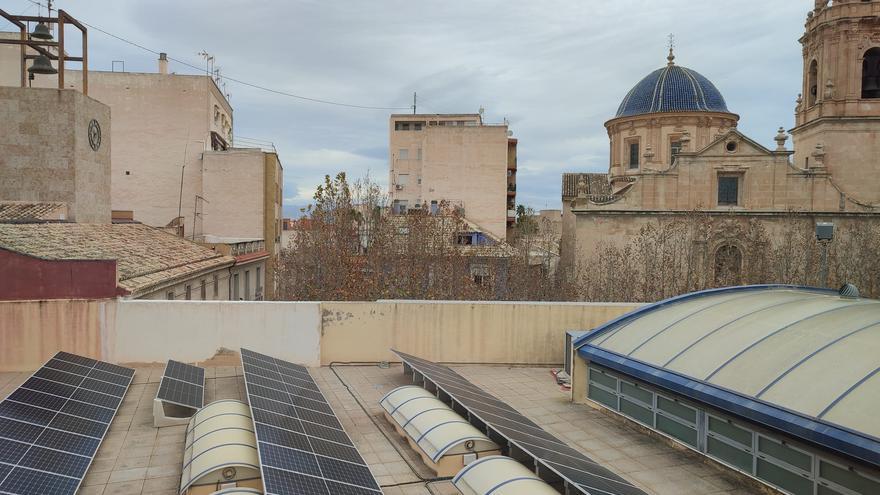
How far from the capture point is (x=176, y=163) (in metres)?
40.1

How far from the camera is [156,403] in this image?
1029 cm

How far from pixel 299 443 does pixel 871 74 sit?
42.2 meters

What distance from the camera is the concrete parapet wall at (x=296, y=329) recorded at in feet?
44.5

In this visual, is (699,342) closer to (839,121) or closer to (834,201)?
(834,201)

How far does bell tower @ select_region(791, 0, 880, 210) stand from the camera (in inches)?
1401

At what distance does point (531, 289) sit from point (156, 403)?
22.8 metres

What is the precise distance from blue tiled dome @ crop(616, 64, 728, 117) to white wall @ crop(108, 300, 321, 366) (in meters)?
39.4

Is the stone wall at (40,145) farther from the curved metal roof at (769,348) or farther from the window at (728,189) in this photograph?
the window at (728,189)

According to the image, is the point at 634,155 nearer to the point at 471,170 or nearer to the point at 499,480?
the point at 471,170

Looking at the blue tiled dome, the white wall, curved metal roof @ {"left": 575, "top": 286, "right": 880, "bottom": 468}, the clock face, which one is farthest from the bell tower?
the clock face

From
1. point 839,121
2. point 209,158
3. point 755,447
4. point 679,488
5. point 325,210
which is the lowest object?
point 679,488

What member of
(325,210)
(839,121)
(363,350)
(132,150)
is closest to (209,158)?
(132,150)

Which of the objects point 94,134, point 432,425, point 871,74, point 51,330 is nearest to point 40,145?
point 94,134

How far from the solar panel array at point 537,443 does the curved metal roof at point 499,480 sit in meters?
0.25
